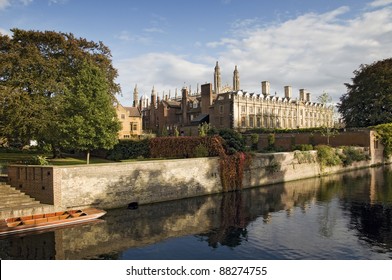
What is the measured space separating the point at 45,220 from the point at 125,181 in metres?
6.70

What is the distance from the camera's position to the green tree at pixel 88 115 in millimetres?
30188

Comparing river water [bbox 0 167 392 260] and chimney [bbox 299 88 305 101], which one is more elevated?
chimney [bbox 299 88 305 101]

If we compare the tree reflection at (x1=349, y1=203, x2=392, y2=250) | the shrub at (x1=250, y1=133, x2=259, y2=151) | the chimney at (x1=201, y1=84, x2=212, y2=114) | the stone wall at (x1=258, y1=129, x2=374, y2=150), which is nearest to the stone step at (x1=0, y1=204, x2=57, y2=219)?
the tree reflection at (x1=349, y1=203, x2=392, y2=250)

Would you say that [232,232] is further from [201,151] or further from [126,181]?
[201,151]

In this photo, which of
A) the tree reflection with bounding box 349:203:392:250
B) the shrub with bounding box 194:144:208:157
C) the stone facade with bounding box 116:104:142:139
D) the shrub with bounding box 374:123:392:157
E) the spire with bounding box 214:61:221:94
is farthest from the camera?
the spire with bounding box 214:61:221:94

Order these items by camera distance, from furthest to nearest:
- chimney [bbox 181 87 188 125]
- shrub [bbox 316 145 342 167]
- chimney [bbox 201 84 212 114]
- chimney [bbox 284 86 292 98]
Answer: chimney [bbox 284 86 292 98] → chimney [bbox 181 87 188 125] → chimney [bbox 201 84 212 114] → shrub [bbox 316 145 342 167]

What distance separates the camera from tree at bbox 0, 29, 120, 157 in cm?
2995

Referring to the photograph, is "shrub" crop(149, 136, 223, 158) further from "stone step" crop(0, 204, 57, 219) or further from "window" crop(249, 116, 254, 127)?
"window" crop(249, 116, 254, 127)

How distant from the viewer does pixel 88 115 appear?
30750 millimetres

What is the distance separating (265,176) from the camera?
3388 centimetres

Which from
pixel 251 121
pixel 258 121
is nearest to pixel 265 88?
pixel 258 121

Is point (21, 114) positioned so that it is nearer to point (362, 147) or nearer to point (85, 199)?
point (85, 199)

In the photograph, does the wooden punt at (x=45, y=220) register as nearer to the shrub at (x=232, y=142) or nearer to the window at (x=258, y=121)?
the shrub at (x=232, y=142)

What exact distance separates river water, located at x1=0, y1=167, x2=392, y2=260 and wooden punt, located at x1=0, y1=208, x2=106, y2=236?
69cm
